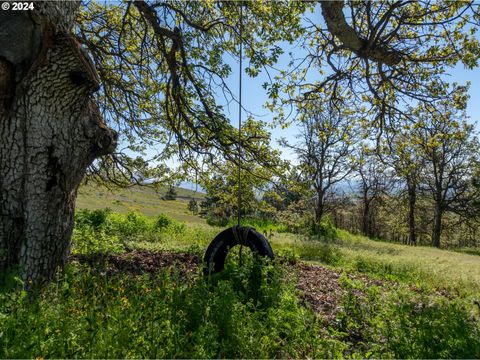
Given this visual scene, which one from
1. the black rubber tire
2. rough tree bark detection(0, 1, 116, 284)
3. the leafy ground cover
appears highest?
rough tree bark detection(0, 1, 116, 284)

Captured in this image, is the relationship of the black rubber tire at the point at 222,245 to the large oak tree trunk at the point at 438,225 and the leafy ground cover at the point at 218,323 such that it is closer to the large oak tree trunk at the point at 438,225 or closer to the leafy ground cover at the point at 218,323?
the leafy ground cover at the point at 218,323

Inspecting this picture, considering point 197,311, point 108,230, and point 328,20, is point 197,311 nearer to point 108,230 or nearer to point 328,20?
point 328,20

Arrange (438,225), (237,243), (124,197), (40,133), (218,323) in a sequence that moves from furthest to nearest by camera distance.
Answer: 1. (438,225)
2. (124,197)
3. (237,243)
4. (40,133)
5. (218,323)

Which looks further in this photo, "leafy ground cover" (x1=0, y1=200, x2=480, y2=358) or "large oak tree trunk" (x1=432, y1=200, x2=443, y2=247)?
"large oak tree trunk" (x1=432, y1=200, x2=443, y2=247)

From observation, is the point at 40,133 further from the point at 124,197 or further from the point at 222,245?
the point at 124,197

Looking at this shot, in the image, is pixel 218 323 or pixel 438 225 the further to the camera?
pixel 438 225

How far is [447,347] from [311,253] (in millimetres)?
7725

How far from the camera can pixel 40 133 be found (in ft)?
11.7

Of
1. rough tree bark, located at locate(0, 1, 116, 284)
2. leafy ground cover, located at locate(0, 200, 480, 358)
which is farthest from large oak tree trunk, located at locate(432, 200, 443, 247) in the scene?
rough tree bark, located at locate(0, 1, 116, 284)

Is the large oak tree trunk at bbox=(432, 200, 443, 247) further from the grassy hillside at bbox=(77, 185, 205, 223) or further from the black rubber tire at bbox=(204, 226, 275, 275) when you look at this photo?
the black rubber tire at bbox=(204, 226, 275, 275)

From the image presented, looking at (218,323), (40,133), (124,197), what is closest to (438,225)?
(124,197)

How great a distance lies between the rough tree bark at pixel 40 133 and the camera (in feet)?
10.7

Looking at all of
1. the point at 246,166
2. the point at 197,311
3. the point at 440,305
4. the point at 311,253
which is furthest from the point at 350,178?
the point at 197,311

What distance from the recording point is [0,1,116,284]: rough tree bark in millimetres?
3260
